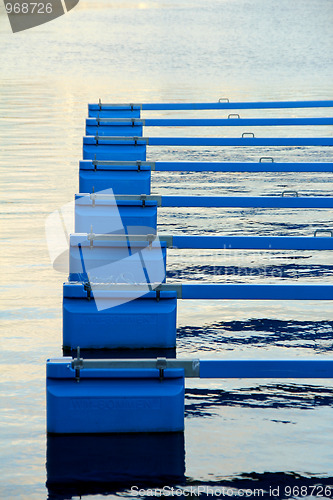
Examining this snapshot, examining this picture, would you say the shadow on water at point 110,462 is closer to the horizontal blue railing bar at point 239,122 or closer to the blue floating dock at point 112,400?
the blue floating dock at point 112,400

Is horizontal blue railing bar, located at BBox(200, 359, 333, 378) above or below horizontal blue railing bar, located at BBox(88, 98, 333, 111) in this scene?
below

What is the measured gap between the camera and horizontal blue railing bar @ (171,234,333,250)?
22.1 feet

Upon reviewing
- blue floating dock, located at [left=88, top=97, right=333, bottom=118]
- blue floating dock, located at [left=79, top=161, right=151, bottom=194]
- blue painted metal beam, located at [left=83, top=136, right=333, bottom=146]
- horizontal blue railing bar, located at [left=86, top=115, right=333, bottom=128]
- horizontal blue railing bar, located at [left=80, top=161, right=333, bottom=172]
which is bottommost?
blue floating dock, located at [left=79, top=161, right=151, bottom=194]

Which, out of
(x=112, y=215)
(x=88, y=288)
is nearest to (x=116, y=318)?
(x=88, y=288)

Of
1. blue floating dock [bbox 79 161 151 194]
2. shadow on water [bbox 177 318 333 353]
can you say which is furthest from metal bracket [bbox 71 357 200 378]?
blue floating dock [bbox 79 161 151 194]

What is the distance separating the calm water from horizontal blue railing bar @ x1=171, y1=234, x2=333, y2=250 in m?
0.18

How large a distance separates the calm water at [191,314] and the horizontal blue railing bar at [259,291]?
201 millimetres

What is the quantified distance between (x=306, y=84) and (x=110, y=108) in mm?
8060

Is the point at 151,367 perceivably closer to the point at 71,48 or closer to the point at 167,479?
the point at 167,479

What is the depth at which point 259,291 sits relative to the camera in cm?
565

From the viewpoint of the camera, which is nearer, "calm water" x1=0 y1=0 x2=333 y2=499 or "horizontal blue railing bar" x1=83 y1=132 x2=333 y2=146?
"calm water" x1=0 y1=0 x2=333 y2=499

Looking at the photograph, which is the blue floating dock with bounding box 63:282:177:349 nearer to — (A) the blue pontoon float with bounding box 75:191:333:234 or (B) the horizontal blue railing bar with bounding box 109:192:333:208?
(A) the blue pontoon float with bounding box 75:191:333:234

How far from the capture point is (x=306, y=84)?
19.4m

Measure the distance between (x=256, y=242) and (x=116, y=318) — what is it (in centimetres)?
161
